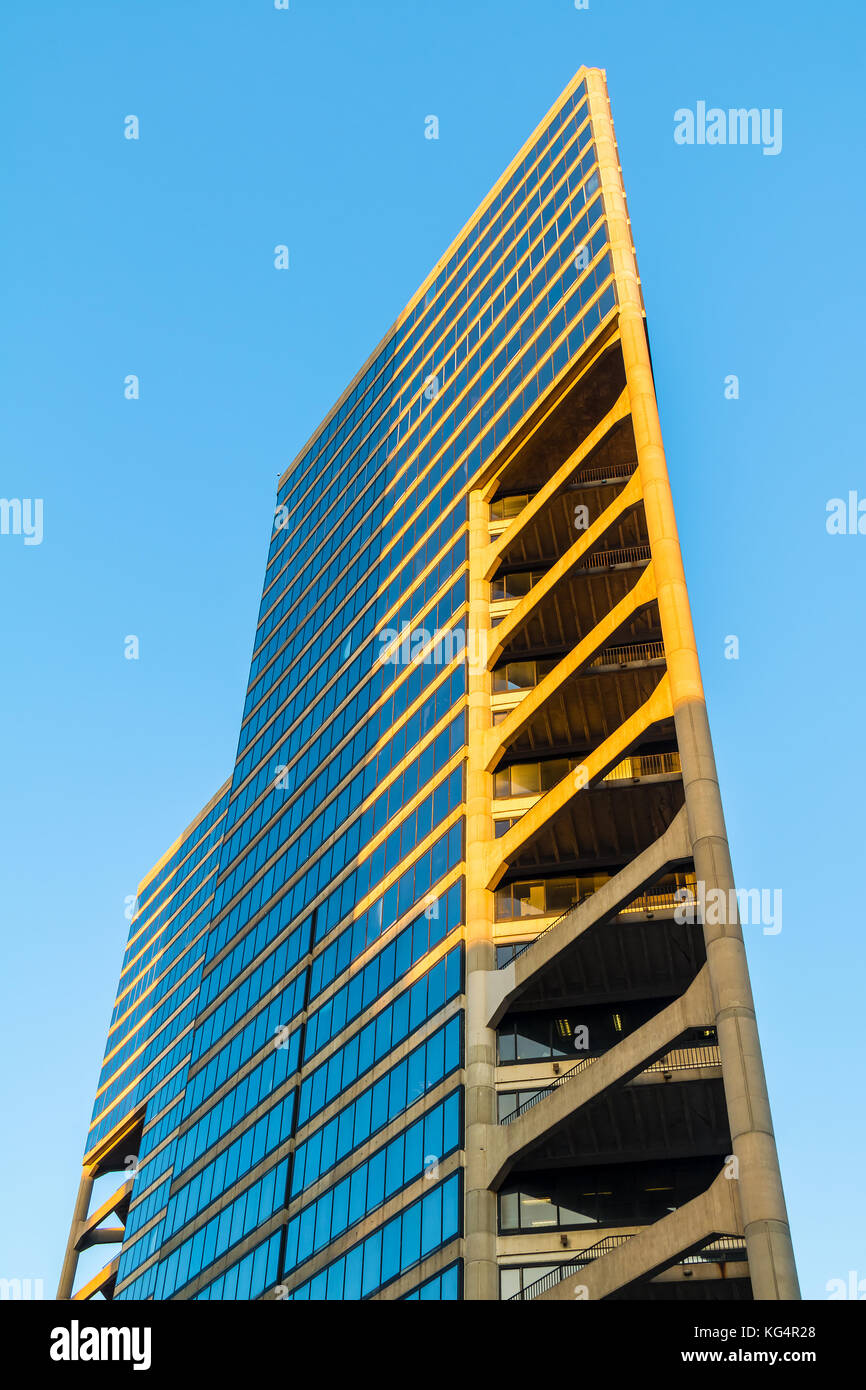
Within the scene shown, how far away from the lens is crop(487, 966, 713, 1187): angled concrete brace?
38.7 metres

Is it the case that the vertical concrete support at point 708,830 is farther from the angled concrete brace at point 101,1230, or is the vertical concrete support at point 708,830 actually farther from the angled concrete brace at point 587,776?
the angled concrete brace at point 101,1230

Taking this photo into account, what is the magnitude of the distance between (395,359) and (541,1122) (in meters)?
51.6

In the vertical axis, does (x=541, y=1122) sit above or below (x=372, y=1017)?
below

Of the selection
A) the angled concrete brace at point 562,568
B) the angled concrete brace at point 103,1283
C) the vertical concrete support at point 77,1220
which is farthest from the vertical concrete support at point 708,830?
the vertical concrete support at point 77,1220

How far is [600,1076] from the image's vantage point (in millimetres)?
40625

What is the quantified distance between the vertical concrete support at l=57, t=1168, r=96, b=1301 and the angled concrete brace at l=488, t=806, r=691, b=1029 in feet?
197

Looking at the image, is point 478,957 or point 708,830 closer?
point 708,830

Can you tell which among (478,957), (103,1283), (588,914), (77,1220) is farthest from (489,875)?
(77,1220)

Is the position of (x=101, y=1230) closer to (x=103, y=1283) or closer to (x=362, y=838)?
(x=103, y=1283)

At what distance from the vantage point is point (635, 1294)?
40406 millimetres

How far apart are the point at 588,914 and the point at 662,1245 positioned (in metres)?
11.0

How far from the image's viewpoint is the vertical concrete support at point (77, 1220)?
9269cm
